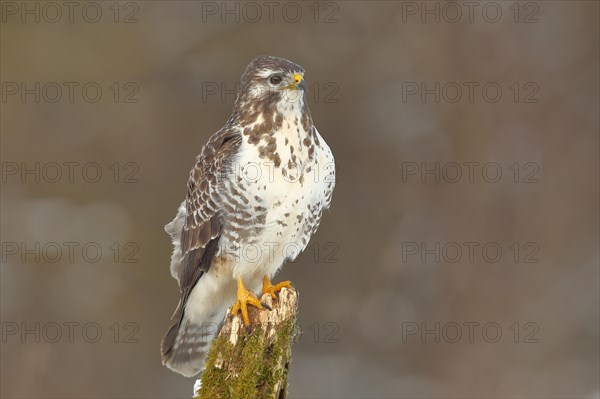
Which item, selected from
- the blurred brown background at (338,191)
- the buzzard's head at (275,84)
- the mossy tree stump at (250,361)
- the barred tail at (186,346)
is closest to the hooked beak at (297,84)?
the buzzard's head at (275,84)

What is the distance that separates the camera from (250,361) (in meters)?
4.86

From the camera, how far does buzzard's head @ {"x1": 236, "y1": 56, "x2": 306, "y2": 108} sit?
18.5 ft

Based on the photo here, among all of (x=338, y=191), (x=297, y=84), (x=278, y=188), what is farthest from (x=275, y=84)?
(x=338, y=191)

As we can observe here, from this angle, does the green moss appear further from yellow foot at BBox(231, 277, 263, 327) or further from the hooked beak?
the hooked beak

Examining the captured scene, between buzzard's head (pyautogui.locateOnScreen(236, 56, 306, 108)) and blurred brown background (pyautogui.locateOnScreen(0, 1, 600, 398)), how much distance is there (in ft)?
15.9

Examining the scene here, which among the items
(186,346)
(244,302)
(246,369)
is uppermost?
(244,302)

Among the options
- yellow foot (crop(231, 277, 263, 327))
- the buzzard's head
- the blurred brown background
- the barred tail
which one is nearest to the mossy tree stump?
yellow foot (crop(231, 277, 263, 327))

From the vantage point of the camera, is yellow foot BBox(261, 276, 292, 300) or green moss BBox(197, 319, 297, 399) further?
yellow foot BBox(261, 276, 292, 300)

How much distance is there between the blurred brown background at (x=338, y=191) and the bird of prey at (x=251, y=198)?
14.1ft

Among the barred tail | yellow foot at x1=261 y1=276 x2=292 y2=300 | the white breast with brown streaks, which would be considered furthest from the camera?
the barred tail

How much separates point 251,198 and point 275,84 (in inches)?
26.2

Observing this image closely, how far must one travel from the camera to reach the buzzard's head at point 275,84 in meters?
5.64

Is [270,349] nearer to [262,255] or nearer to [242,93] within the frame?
[262,255]

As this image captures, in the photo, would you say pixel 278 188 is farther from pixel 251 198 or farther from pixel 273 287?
pixel 273 287
